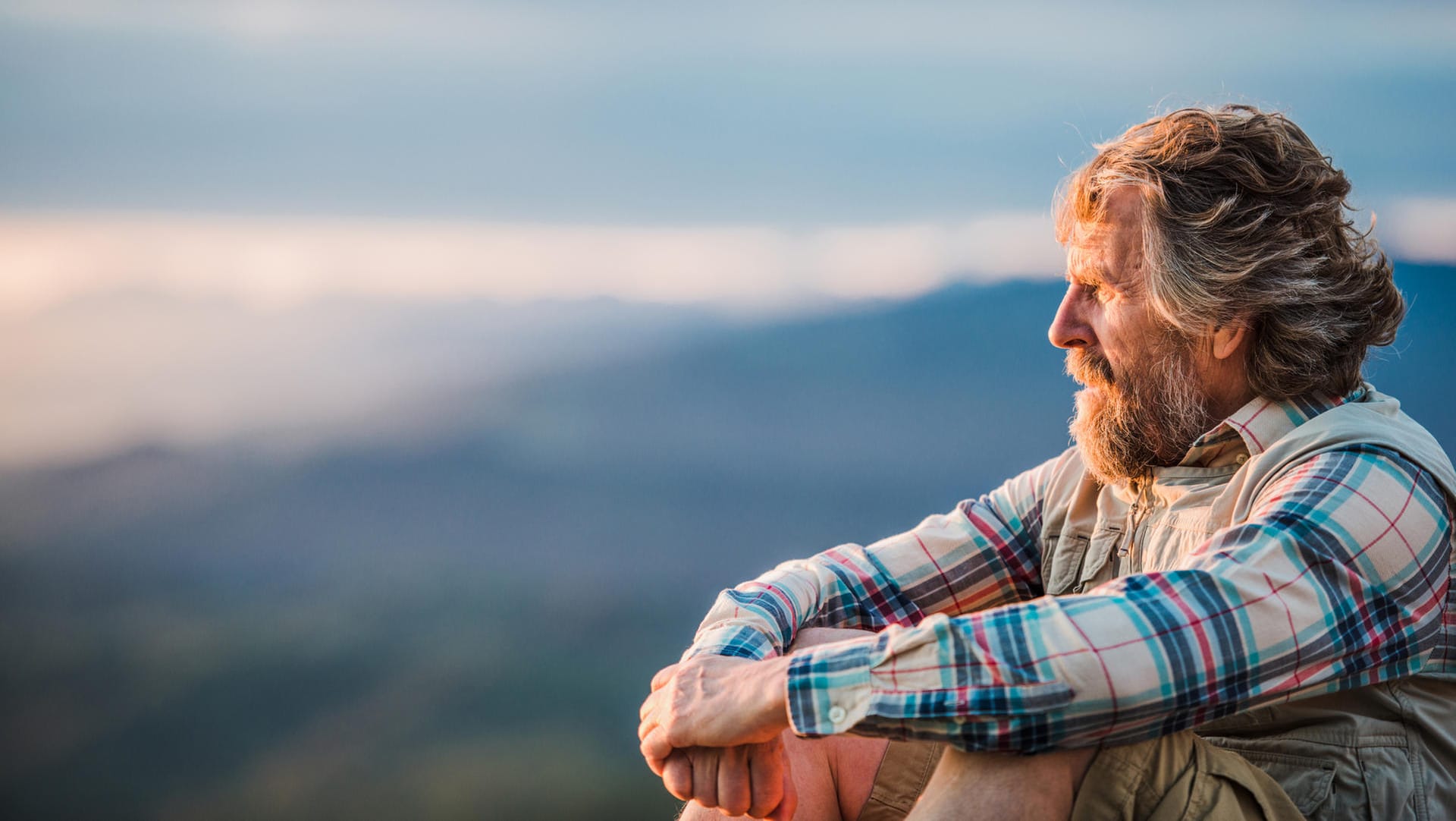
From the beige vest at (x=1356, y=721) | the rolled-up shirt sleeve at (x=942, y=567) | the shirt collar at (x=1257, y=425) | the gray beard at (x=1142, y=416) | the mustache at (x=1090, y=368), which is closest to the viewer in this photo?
the beige vest at (x=1356, y=721)

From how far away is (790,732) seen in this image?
6.03 ft

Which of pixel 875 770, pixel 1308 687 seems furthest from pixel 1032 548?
pixel 1308 687

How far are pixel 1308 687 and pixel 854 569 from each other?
873 mm

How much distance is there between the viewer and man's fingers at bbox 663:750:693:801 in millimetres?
1704

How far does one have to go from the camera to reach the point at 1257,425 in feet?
5.82

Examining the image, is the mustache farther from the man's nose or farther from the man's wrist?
the man's wrist

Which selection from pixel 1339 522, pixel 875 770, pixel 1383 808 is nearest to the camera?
pixel 1339 522

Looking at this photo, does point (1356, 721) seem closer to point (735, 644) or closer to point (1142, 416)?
point (1142, 416)

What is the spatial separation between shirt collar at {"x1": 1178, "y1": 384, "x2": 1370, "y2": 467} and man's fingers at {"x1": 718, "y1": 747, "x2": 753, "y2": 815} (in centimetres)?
86

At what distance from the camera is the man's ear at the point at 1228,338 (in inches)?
73.1

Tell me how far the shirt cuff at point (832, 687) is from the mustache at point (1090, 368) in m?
0.76

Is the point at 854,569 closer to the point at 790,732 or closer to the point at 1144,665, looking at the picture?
the point at 790,732

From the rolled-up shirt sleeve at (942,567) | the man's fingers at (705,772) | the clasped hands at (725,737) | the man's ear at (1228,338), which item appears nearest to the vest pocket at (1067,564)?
the rolled-up shirt sleeve at (942,567)

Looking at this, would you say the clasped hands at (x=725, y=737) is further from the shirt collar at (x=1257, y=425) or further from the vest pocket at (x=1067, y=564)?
the shirt collar at (x=1257, y=425)
